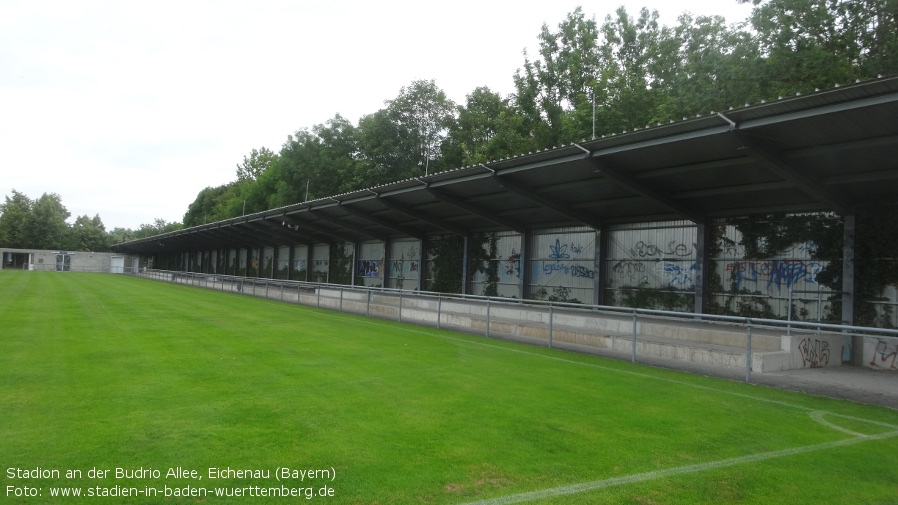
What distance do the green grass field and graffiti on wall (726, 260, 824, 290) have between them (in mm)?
6920

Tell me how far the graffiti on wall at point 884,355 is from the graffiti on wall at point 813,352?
0.97m

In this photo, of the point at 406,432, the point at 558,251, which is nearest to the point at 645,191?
the point at 558,251

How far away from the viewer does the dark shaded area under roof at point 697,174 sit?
1079 cm

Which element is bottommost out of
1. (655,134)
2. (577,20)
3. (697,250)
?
(697,250)

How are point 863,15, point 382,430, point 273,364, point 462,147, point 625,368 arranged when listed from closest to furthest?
point 382,430
point 273,364
point 625,368
point 863,15
point 462,147

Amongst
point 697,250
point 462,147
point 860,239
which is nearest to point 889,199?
point 860,239

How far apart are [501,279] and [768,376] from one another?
14.9 metres

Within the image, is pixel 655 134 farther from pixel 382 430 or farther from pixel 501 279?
pixel 501 279

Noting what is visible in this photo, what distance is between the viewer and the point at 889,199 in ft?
44.1

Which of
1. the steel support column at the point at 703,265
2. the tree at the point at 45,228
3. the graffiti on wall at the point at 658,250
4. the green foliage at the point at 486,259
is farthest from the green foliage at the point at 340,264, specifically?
the tree at the point at 45,228

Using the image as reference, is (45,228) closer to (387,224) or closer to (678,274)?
(387,224)

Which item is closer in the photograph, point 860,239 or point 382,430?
point 382,430

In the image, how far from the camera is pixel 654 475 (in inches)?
192

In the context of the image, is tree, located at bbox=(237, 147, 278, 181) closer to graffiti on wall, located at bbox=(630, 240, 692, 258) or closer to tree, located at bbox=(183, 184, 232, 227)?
tree, located at bbox=(183, 184, 232, 227)
